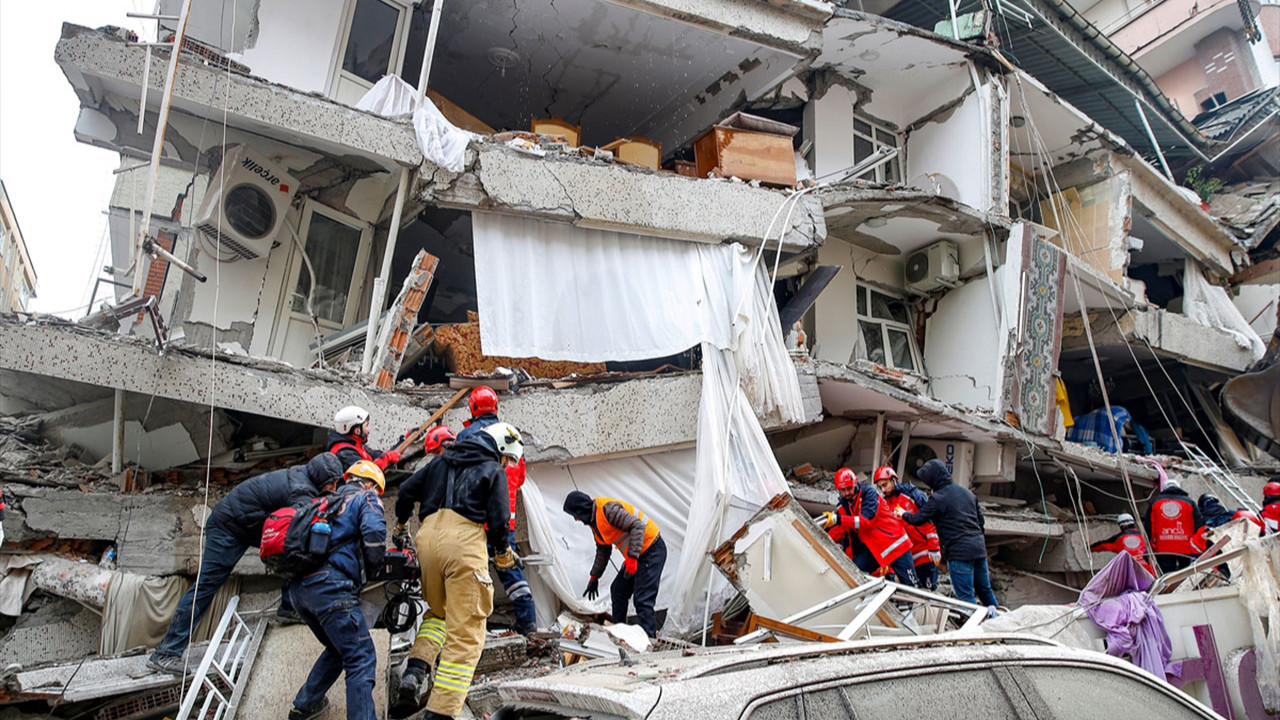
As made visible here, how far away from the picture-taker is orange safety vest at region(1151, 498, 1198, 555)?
9523 mm

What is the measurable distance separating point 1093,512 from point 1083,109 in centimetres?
→ 844

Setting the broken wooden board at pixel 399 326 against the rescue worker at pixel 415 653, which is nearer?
the rescue worker at pixel 415 653

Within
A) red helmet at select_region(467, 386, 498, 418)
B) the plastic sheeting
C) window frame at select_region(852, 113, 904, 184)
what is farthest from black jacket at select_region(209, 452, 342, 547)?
the plastic sheeting

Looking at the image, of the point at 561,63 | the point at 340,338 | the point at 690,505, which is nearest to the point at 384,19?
the point at 561,63

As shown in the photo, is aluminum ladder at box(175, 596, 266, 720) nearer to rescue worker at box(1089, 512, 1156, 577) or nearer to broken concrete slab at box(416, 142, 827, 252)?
broken concrete slab at box(416, 142, 827, 252)

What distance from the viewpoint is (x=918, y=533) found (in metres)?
8.16

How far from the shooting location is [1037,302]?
1169cm

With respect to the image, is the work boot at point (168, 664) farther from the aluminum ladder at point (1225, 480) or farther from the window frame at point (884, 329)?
the aluminum ladder at point (1225, 480)

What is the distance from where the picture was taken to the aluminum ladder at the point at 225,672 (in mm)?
4332

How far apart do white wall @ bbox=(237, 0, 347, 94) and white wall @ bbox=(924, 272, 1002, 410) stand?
9312 mm

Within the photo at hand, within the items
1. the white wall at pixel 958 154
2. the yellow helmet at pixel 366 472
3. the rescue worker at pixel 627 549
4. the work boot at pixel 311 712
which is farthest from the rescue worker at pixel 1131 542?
the work boot at pixel 311 712

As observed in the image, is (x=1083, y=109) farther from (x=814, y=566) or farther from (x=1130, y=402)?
(x=814, y=566)

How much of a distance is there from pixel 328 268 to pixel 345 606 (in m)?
5.38

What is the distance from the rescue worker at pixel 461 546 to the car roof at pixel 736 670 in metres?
1.56
